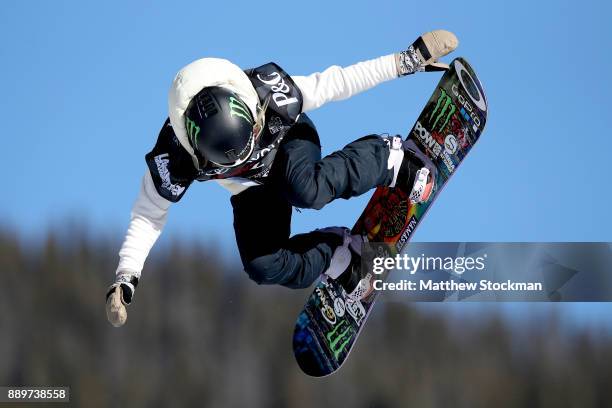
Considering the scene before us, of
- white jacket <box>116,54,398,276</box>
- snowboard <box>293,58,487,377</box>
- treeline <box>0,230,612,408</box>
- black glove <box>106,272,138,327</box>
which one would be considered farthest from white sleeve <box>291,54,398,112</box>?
treeline <box>0,230,612,408</box>

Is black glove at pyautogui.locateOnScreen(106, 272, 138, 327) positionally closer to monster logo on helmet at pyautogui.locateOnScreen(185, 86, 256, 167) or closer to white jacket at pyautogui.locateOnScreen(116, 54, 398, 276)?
white jacket at pyautogui.locateOnScreen(116, 54, 398, 276)

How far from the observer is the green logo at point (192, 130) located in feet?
14.6

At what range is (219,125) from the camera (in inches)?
174

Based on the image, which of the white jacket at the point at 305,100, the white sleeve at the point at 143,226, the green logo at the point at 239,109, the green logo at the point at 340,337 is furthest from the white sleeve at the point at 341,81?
the green logo at the point at 340,337

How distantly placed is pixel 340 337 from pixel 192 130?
6.72 ft

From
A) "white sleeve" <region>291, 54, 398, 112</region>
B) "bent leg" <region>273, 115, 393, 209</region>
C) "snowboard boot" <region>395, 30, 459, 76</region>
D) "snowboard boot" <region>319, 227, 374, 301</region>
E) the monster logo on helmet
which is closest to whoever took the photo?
the monster logo on helmet

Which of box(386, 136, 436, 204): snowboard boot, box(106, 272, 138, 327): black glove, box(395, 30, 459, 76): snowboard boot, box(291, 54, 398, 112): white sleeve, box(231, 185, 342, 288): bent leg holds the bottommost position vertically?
box(106, 272, 138, 327): black glove

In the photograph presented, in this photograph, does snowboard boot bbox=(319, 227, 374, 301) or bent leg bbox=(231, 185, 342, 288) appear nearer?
bent leg bbox=(231, 185, 342, 288)

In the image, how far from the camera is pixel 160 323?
18.4 metres

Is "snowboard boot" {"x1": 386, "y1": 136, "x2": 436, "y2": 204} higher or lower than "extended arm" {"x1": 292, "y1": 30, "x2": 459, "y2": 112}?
lower

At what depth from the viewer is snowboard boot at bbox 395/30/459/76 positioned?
495 centimetres

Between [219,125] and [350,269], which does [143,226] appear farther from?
[350,269]

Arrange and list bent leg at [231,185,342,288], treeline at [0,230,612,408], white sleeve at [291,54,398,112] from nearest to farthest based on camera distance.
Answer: white sleeve at [291,54,398,112] < bent leg at [231,185,342,288] < treeline at [0,230,612,408]

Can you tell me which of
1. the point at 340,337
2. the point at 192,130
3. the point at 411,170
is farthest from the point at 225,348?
the point at 192,130
